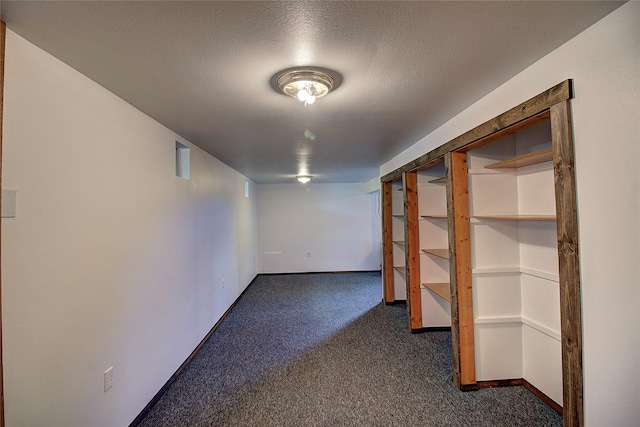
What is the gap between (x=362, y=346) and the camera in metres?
3.10

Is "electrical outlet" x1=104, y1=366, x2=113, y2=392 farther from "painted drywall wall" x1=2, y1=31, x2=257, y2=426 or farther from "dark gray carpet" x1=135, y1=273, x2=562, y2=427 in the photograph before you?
"dark gray carpet" x1=135, y1=273, x2=562, y2=427

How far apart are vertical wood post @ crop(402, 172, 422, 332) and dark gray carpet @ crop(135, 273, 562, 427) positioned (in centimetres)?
25

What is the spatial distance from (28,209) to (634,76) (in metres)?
2.56

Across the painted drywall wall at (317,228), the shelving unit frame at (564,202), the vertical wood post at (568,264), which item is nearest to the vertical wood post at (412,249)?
the shelving unit frame at (564,202)

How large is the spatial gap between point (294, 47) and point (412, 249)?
282 cm

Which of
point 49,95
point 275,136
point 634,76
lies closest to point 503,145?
point 634,76

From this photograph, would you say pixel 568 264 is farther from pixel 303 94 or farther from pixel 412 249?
pixel 412 249

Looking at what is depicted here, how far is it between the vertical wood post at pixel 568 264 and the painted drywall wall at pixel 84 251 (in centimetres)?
244

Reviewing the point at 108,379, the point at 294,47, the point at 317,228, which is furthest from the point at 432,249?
the point at 317,228

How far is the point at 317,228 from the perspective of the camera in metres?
7.14

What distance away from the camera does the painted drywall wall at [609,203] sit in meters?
1.11

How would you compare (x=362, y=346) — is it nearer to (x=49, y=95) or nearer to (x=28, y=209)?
(x=28, y=209)

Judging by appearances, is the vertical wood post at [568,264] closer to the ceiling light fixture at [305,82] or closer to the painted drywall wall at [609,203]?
the painted drywall wall at [609,203]

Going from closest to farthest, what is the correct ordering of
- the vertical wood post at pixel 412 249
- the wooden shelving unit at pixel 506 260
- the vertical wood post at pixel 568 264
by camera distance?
the vertical wood post at pixel 568 264 → the wooden shelving unit at pixel 506 260 → the vertical wood post at pixel 412 249
